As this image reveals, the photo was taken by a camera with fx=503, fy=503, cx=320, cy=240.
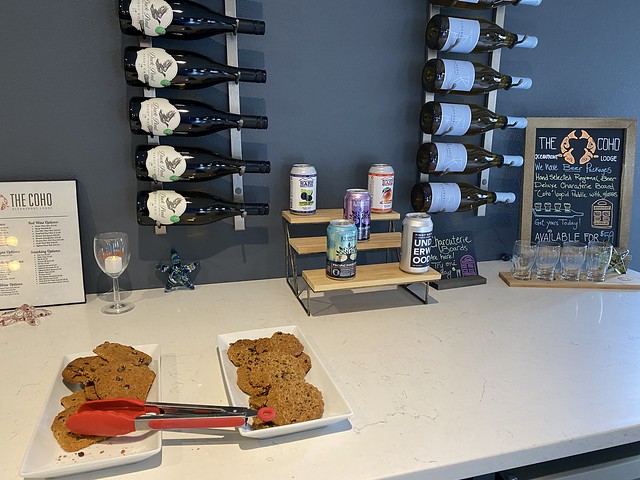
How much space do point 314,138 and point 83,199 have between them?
2.02 feet

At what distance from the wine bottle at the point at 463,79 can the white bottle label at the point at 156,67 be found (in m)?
0.68

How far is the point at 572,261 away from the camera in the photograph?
1407mm

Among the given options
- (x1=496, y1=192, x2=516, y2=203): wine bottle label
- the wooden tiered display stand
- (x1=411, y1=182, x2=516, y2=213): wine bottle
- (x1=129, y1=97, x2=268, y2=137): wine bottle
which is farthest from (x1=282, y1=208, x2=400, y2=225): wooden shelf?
(x1=496, y1=192, x2=516, y2=203): wine bottle label

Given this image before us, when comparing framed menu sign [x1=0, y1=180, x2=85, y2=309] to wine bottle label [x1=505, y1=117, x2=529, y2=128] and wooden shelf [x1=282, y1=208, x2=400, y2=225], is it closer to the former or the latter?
wooden shelf [x1=282, y1=208, x2=400, y2=225]

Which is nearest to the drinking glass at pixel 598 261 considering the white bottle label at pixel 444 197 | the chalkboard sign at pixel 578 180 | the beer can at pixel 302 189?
the chalkboard sign at pixel 578 180

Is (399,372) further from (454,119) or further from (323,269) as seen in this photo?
(454,119)

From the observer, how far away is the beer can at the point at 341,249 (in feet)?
3.70

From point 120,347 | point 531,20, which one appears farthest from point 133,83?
point 531,20

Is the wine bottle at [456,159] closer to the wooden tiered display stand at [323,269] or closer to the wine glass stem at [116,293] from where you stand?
the wooden tiered display stand at [323,269]

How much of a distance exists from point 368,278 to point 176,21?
0.74m

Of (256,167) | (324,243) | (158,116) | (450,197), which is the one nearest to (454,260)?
(450,197)

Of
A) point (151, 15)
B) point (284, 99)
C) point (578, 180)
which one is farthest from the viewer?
point (578, 180)

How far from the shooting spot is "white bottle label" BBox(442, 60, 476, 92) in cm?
Result: 135

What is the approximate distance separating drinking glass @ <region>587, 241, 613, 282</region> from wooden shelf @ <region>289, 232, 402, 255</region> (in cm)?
55
